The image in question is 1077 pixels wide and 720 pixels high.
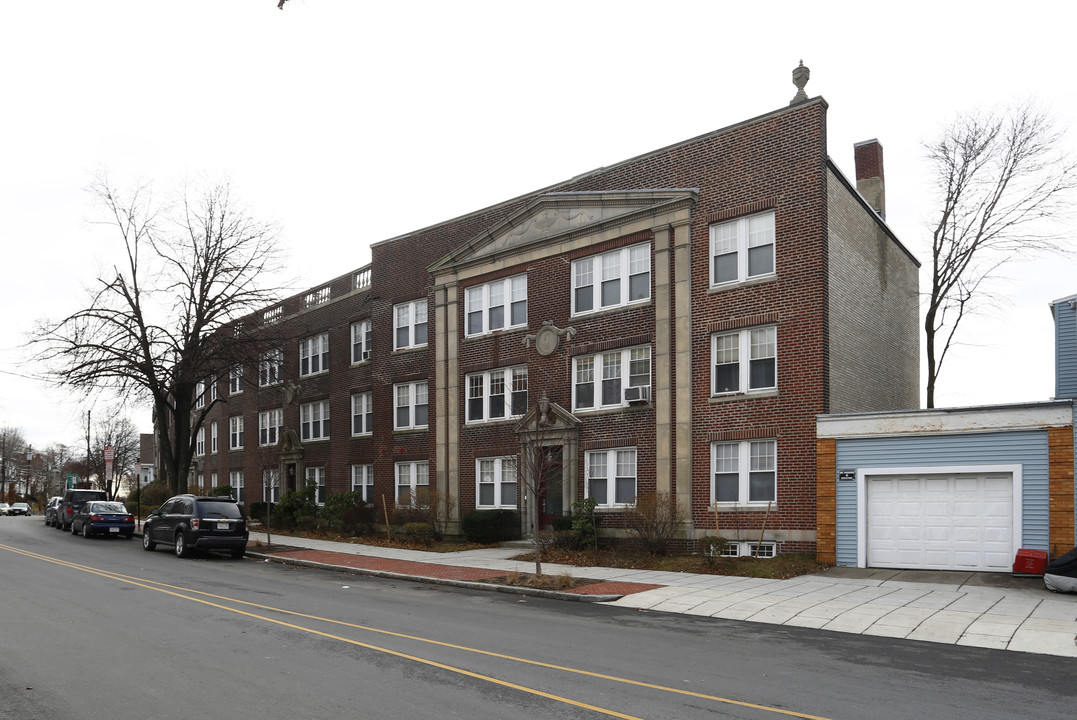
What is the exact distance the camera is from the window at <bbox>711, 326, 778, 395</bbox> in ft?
68.6

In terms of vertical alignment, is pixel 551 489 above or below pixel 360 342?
below

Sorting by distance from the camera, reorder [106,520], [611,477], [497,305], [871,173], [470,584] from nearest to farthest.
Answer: [470,584], [611,477], [497,305], [871,173], [106,520]

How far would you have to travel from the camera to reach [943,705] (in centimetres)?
783

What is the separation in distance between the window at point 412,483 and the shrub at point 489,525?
2.21m

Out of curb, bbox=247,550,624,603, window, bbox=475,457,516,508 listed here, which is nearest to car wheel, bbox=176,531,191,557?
curb, bbox=247,550,624,603

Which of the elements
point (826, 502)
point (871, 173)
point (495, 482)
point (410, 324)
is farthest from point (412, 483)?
point (871, 173)

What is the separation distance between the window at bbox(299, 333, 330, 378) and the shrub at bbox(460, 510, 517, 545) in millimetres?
13531

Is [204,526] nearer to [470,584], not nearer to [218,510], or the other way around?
[218,510]

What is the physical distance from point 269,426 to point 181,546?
18.0 meters

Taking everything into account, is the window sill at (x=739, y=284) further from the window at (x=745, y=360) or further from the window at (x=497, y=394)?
the window at (x=497, y=394)

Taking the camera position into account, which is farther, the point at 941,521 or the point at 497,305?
the point at 497,305

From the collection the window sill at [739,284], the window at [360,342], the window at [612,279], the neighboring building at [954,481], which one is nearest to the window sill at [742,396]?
the neighboring building at [954,481]

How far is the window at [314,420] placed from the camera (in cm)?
3672

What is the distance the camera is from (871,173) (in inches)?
1126
